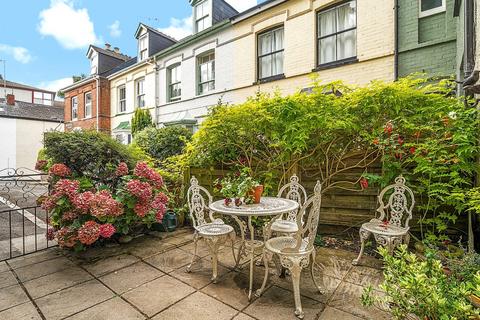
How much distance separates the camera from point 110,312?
230cm

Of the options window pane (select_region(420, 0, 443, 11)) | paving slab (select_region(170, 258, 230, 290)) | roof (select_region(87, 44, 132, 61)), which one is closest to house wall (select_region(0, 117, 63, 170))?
roof (select_region(87, 44, 132, 61))

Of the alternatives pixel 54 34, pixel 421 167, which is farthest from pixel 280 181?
pixel 54 34

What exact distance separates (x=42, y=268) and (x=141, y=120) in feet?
32.1

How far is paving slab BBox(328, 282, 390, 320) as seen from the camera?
2.23m

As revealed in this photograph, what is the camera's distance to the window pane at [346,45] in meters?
Result: 6.67

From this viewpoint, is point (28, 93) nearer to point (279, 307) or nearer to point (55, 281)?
point (55, 281)

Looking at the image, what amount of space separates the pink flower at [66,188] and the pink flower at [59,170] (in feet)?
0.64

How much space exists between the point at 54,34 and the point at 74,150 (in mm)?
28217

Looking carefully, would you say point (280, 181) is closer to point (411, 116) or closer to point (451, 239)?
point (411, 116)

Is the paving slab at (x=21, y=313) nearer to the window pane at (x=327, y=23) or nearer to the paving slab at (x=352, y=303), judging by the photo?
the paving slab at (x=352, y=303)

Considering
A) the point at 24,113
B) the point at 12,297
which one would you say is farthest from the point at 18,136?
the point at 12,297

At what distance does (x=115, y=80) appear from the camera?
14516 millimetres

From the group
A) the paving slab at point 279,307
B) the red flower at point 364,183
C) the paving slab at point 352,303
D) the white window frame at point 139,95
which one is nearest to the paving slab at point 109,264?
the paving slab at point 279,307

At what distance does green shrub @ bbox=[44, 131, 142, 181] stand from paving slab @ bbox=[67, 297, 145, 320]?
7.49 feet
